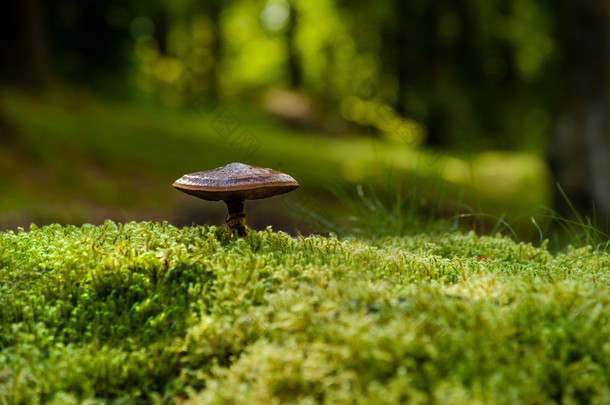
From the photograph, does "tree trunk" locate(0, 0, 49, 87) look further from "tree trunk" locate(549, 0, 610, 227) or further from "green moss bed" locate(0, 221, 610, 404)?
"green moss bed" locate(0, 221, 610, 404)

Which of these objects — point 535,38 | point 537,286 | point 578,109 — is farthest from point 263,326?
point 535,38

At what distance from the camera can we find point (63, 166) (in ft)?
40.4

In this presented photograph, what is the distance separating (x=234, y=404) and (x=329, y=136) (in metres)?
25.2

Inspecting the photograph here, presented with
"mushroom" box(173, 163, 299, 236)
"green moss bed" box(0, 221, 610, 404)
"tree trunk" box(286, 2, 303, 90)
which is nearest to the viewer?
"green moss bed" box(0, 221, 610, 404)

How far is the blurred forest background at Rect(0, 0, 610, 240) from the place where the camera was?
29.9 ft

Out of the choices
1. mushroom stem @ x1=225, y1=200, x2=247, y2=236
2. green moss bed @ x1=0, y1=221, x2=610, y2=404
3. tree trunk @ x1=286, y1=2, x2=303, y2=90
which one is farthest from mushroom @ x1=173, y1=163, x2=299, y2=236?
tree trunk @ x1=286, y1=2, x2=303, y2=90

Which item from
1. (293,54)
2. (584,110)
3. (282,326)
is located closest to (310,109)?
(293,54)

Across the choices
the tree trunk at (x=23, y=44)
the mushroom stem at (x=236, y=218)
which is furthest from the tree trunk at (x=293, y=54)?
the mushroom stem at (x=236, y=218)

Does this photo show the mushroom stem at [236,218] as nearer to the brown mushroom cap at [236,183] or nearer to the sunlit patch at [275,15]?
the brown mushroom cap at [236,183]

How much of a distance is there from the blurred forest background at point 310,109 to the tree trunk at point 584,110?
0.03 meters

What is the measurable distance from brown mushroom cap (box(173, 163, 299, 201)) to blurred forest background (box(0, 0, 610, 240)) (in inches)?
66.1

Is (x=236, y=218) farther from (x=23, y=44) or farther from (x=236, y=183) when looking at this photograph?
(x=23, y=44)

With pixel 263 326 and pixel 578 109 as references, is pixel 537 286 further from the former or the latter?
pixel 578 109

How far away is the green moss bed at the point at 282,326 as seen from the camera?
1.86 metres
